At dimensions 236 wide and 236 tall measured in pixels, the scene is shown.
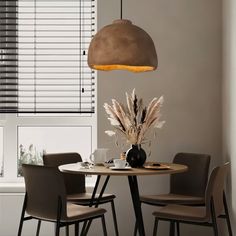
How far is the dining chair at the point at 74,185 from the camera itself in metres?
4.58

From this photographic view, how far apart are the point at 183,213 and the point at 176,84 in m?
1.51

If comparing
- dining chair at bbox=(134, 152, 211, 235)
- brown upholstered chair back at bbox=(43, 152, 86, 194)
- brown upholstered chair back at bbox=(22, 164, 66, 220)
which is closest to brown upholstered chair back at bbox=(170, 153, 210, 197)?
dining chair at bbox=(134, 152, 211, 235)

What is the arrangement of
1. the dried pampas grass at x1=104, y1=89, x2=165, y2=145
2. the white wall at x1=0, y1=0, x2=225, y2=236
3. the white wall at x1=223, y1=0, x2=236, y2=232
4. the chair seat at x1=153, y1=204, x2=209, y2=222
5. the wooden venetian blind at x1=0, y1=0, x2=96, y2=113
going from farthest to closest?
the wooden venetian blind at x1=0, y1=0, x2=96, y2=113
the white wall at x1=0, y1=0, x2=225, y2=236
the white wall at x1=223, y1=0, x2=236, y2=232
the dried pampas grass at x1=104, y1=89, x2=165, y2=145
the chair seat at x1=153, y1=204, x2=209, y2=222

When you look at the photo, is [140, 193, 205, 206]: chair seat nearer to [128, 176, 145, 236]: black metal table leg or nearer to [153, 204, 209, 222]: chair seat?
[153, 204, 209, 222]: chair seat

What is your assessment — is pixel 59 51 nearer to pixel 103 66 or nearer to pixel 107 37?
pixel 103 66

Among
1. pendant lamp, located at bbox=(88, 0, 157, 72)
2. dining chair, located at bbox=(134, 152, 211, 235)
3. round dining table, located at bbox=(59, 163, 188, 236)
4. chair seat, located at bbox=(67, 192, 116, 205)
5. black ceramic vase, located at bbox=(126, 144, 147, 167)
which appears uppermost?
pendant lamp, located at bbox=(88, 0, 157, 72)

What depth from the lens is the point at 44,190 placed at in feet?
12.4

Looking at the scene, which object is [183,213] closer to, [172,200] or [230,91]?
[172,200]

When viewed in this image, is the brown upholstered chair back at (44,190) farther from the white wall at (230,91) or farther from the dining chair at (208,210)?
the white wall at (230,91)

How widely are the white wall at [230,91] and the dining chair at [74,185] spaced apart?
1036 millimetres

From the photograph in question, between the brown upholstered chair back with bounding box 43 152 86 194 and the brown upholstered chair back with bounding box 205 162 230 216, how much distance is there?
133 centimetres

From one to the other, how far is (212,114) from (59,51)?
5.28 feet

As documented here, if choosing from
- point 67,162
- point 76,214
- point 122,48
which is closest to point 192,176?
point 67,162

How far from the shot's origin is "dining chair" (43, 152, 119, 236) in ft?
15.0
